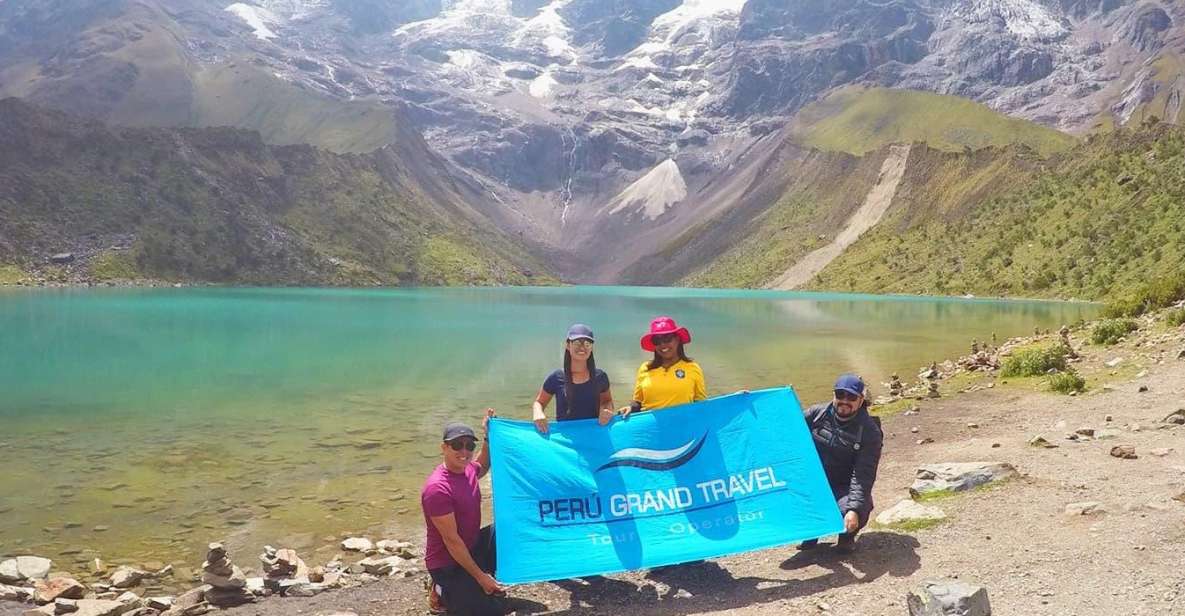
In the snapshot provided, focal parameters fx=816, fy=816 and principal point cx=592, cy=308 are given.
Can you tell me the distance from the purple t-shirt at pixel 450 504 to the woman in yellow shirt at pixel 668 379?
2209mm

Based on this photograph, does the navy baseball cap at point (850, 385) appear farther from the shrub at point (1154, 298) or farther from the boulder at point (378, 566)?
the shrub at point (1154, 298)

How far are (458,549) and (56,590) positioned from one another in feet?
19.2

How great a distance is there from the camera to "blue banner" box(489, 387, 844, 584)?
8.70 meters

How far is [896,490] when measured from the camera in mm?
12539

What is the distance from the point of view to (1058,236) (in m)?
96.3

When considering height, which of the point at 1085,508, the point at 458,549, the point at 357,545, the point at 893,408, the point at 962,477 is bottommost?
the point at 893,408

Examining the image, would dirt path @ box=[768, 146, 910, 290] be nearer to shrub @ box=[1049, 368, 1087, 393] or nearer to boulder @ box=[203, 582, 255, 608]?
shrub @ box=[1049, 368, 1087, 393]

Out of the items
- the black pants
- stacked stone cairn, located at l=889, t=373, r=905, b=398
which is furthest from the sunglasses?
stacked stone cairn, located at l=889, t=373, r=905, b=398

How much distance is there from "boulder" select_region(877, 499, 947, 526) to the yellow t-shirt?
275cm

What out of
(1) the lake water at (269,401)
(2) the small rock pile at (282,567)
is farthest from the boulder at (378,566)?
(1) the lake water at (269,401)

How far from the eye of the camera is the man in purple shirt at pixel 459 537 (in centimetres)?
808

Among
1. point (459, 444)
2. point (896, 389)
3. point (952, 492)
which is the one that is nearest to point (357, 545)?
point (459, 444)

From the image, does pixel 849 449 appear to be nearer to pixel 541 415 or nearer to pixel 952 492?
pixel 952 492

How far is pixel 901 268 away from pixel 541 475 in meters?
129
